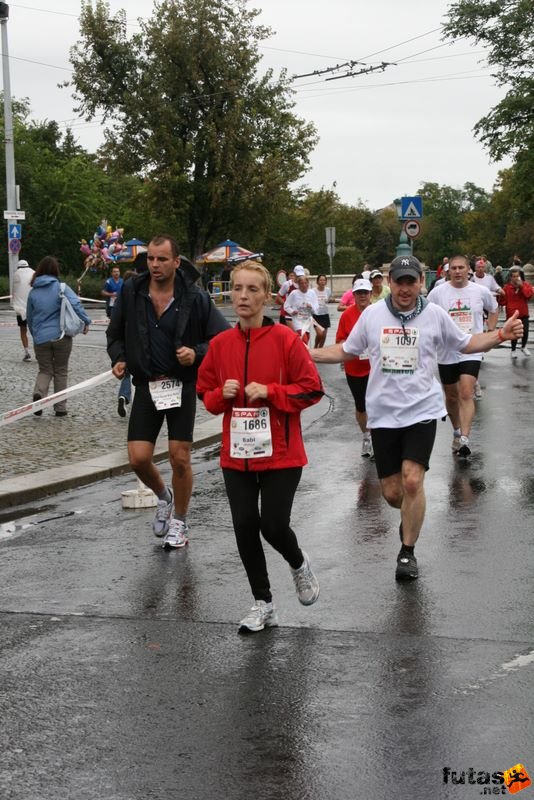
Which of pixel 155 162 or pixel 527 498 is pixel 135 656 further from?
pixel 155 162

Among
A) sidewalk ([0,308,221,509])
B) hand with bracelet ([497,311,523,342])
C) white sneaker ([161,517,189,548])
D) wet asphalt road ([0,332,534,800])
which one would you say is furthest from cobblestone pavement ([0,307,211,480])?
hand with bracelet ([497,311,523,342])

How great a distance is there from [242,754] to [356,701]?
2.24 ft

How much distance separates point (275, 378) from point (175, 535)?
2334mm

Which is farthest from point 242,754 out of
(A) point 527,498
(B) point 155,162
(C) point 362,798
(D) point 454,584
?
(B) point 155,162

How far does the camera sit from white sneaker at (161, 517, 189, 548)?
783 cm

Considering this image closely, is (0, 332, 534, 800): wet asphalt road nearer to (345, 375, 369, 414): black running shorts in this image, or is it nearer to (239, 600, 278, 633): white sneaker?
(239, 600, 278, 633): white sneaker

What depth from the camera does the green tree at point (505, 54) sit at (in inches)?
1943

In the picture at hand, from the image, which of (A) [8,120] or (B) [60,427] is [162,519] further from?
(A) [8,120]

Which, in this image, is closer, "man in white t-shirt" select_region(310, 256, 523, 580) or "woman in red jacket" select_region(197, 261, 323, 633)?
"woman in red jacket" select_region(197, 261, 323, 633)

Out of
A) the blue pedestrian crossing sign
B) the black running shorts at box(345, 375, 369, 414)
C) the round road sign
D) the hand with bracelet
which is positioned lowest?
the black running shorts at box(345, 375, 369, 414)

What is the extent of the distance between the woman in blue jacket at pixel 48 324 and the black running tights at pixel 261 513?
9227mm

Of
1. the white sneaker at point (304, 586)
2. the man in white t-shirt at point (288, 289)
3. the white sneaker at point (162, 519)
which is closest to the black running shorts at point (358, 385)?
the white sneaker at point (162, 519)

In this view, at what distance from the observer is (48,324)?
15000 mm

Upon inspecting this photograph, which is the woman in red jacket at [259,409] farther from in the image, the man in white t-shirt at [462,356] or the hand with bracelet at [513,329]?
the man in white t-shirt at [462,356]
